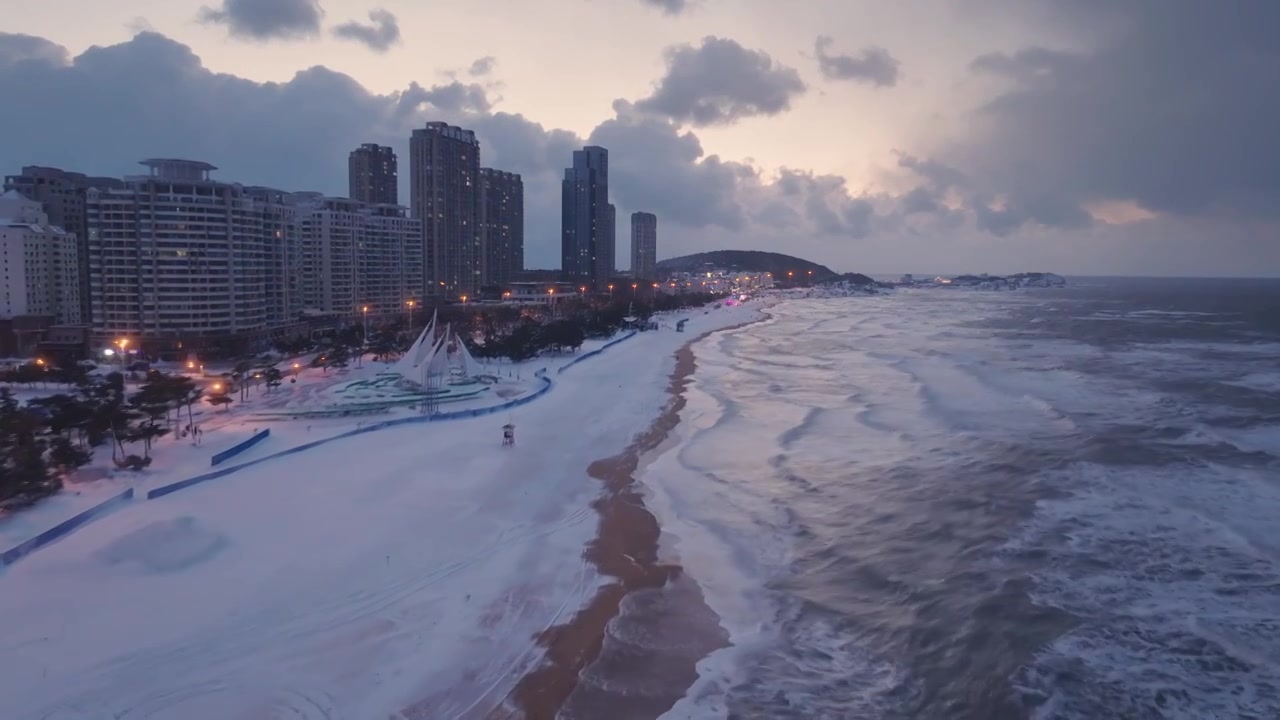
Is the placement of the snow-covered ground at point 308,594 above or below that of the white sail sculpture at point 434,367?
below

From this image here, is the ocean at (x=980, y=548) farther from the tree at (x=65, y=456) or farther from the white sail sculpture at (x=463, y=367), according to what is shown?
the tree at (x=65, y=456)

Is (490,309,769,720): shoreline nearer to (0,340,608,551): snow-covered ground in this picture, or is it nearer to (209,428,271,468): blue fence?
(0,340,608,551): snow-covered ground

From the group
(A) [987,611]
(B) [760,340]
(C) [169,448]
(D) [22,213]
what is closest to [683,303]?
(B) [760,340]

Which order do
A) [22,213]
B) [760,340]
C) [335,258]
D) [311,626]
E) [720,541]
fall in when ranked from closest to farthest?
[311,626] < [720,541] < [22,213] < [760,340] < [335,258]

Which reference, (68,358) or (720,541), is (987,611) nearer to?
(720,541)

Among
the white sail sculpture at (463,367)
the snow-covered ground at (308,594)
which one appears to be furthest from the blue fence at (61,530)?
the white sail sculpture at (463,367)

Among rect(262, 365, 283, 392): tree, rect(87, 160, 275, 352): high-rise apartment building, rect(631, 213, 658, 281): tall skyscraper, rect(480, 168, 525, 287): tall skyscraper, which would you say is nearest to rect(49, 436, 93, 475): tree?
rect(262, 365, 283, 392): tree
